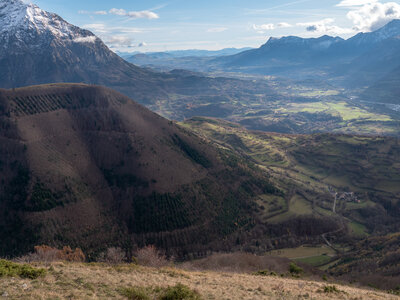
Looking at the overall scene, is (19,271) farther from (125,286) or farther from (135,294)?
(135,294)

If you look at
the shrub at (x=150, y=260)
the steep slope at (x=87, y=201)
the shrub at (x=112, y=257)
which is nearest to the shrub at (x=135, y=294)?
the shrub at (x=150, y=260)

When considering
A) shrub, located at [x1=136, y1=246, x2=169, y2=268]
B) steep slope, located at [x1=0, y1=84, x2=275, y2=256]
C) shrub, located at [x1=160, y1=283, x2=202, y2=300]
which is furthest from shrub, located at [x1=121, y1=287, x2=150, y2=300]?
steep slope, located at [x1=0, y1=84, x2=275, y2=256]

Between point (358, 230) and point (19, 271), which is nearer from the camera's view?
point (19, 271)

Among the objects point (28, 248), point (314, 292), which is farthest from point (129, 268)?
point (28, 248)

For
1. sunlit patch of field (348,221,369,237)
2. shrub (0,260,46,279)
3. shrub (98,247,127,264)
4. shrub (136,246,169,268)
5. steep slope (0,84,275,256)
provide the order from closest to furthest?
shrub (0,260,46,279)
shrub (136,246,169,268)
shrub (98,247,127,264)
steep slope (0,84,275,256)
sunlit patch of field (348,221,369,237)

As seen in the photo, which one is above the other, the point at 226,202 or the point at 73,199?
the point at 73,199

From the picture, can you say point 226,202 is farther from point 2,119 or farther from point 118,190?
point 2,119

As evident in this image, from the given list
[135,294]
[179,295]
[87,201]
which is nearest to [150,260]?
[135,294]

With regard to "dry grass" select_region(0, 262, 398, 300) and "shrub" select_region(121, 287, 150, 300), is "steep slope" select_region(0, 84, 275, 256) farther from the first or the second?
"shrub" select_region(121, 287, 150, 300)
